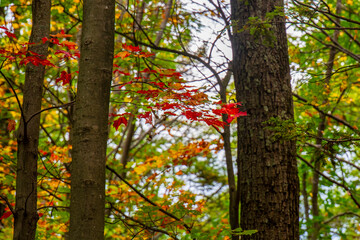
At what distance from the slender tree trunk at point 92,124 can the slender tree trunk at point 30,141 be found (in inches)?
19.8

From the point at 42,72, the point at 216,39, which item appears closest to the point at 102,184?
the point at 42,72

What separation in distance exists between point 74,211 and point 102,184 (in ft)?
0.54

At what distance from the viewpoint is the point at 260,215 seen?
104 inches

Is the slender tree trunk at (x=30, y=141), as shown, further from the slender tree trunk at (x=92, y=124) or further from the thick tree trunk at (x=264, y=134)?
the thick tree trunk at (x=264, y=134)

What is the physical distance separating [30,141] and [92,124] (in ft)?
2.27

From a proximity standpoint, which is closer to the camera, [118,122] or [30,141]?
[30,141]

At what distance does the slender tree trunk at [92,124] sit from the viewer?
1.45 meters

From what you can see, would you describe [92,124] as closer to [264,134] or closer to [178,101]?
[178,101]

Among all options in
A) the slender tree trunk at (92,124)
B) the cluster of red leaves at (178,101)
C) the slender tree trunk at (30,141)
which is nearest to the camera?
the slender tree trunk at (92,124)

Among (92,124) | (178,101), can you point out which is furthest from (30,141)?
(178,101)

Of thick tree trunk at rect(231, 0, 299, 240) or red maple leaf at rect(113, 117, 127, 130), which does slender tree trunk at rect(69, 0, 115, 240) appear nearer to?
red maple leaf at rect(113, 117, 127, 130)

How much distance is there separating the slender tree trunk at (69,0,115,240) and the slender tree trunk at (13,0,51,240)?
50 cm

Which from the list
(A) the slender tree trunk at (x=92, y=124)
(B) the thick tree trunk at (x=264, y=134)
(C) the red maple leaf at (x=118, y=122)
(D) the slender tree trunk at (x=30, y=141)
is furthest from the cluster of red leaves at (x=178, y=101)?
(A) the slender tree trunk at (x=92, y=124)

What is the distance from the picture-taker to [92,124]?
1.53 metres
